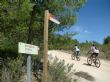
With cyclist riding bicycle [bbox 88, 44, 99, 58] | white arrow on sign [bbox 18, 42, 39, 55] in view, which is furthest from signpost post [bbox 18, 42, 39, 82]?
cyclist riding bicycle [bbox 88, 44, 99, 58]

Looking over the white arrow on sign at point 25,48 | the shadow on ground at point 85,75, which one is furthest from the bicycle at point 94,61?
the white arrow on sign at point 25,48

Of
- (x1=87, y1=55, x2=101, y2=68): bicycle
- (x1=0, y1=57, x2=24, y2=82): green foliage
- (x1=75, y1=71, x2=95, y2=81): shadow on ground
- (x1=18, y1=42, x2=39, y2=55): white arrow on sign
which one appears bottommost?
(x1=75, y1=71, x2=95, y2=81): shadow on ground

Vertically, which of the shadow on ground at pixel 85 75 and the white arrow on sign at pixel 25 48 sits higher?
the white arrow on sign at pixel 25 48

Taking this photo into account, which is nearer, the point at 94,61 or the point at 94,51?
the point at 94,51

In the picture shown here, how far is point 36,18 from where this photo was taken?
1903cm

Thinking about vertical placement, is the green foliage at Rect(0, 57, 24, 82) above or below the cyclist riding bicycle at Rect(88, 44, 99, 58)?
below

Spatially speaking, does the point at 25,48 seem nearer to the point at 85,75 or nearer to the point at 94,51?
the point at 85,75

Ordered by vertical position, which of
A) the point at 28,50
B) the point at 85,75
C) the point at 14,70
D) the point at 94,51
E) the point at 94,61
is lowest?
the point at 85,75

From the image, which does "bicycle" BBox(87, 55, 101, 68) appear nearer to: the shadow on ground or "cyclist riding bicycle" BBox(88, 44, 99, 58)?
"cyclist riding bicycle" BBox(88, 44, 99, 58)

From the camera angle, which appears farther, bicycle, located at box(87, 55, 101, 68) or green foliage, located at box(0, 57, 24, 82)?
bicycle, located at box(87, 55, 101, 68)

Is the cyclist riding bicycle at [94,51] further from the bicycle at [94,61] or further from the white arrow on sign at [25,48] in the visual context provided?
the white arrow on sign at [25,48]

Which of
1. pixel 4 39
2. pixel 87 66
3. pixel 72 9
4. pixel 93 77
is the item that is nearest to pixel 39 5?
pixel 72 9

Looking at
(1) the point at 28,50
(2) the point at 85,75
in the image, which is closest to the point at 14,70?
(1) the point at 28,50

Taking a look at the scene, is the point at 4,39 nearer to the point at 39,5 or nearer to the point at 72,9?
the point at 39,5
